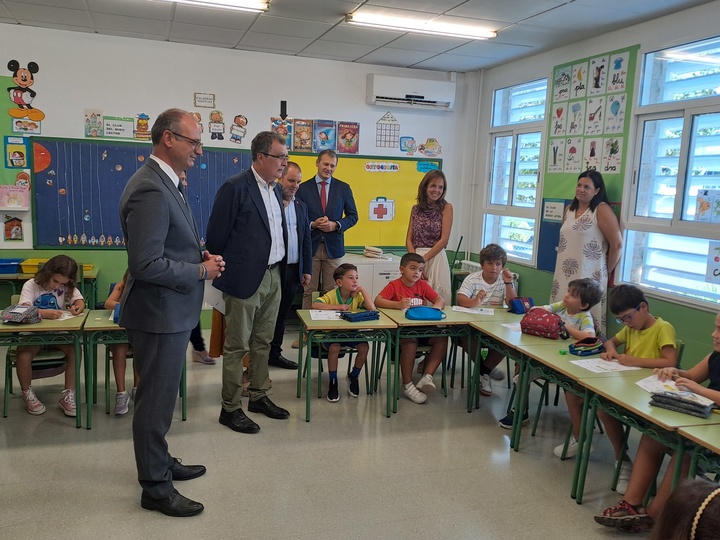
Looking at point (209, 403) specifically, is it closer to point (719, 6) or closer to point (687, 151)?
point (687, 151)

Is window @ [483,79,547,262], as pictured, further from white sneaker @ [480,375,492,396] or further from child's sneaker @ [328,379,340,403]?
child's sneaker @ [328,379,340,403]

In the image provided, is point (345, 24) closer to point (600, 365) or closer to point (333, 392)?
point (333, 392)

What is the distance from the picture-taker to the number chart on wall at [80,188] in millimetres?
5492

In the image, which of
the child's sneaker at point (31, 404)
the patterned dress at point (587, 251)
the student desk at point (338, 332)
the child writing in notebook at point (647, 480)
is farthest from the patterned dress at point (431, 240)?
the child's sneaker at point (31, 404)

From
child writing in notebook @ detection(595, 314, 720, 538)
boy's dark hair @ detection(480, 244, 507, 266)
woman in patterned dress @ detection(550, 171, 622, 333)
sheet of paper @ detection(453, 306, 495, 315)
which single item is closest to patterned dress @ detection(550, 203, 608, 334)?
woman in patterned dress @ detection(550, 171, 622, 333)

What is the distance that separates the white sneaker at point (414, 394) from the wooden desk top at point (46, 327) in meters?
2.23

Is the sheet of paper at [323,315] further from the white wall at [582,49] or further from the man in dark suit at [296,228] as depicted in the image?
the white wall at [582,49]

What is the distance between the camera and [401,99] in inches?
257

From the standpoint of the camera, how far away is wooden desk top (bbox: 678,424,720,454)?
2.11 meters

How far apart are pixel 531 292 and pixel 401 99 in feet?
8.58

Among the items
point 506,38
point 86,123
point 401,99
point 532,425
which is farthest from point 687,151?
point 86,123

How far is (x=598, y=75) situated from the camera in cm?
493

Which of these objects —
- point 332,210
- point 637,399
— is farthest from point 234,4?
point 637,399

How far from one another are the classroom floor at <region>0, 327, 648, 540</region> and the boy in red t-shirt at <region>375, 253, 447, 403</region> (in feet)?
0.79
